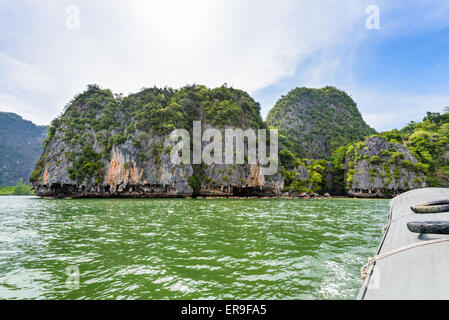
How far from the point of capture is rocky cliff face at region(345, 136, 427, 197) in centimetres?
3938

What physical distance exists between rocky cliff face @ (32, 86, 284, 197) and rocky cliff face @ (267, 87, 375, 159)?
83.0 feet

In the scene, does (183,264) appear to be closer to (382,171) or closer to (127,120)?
(127,120)

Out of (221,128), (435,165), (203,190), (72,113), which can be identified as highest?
(72,113)

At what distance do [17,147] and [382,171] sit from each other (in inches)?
5988

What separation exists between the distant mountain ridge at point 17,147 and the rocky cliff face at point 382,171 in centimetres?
12710

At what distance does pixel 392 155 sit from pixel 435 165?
8662mm

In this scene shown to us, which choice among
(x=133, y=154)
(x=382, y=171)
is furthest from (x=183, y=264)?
(x=382, y=171)

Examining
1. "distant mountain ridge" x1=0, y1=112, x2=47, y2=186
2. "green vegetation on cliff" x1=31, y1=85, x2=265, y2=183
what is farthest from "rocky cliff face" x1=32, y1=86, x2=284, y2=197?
"distant mountain ridge" x1=0, y1=112, x2=47, y2=186

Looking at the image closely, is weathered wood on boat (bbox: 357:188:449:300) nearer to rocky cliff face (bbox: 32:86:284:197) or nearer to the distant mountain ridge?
rocky cliff face (bbox: 32:86:284:197)

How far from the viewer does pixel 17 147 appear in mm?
100312
